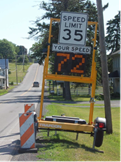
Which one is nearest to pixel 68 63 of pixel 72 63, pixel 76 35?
pixel 72 63

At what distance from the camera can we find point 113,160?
681cm

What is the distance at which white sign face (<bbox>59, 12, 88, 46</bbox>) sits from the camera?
784cm

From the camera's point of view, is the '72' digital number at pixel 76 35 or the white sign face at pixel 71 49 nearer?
the white sign face at pixel 71 49

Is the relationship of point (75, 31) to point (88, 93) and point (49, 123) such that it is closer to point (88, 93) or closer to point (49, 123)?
point (49, 123)

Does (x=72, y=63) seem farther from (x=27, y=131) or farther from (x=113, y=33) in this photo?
(x=113, y=33)

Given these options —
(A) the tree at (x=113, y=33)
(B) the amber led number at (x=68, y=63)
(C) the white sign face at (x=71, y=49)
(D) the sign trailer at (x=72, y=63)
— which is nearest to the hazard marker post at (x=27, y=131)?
(D) the sign trailer at (x=72, y=63)

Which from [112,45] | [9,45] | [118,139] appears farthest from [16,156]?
[9,45]

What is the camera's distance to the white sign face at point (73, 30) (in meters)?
7.84

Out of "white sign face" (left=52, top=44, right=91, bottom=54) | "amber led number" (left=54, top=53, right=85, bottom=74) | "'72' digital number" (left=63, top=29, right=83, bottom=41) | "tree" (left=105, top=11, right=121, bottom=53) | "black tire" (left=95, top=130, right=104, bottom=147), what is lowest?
"black tire" (left=95, top=130, right=104, bottom=147)

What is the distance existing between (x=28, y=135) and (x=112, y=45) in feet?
169

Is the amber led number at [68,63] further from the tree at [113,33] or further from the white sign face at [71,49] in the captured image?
the tree at [113,33]

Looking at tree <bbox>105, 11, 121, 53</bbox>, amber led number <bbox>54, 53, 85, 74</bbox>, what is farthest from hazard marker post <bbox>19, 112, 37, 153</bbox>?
tree <bbox>105, 11, 121, 53</bbox>

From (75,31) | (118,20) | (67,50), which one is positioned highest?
(118,20)

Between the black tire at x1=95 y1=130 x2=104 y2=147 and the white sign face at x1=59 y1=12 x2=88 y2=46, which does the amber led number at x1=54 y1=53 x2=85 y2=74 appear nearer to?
the white sign face at x1=59 y1=12 x2=88 y2=46
